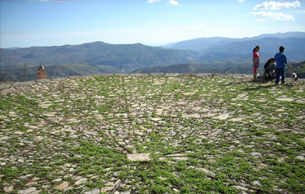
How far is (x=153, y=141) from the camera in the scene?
646 centimetres

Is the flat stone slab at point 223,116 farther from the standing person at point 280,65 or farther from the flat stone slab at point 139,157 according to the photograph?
the standing person at point 280,65

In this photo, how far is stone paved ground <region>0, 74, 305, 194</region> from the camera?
423 centimetres

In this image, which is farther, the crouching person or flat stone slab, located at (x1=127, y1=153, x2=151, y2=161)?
the crouching person

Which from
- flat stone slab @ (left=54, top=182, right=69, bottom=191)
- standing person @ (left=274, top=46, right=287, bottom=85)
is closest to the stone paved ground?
flat stone slab @ (left=54, top=182, right=69, bottom=191)

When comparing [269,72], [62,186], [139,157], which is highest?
[269,72]

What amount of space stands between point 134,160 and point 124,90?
8.14 m

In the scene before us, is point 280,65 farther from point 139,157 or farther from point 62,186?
point 62,186

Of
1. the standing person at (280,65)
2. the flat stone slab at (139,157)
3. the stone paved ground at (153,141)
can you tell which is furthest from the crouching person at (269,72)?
the flat stone slab at (139,157)

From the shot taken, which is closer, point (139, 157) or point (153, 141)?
point (139, 157)

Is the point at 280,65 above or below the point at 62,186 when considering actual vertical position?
above

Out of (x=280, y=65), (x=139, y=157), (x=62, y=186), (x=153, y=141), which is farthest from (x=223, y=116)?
(x=280, y=65)

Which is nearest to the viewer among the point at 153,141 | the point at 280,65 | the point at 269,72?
the point at 153,141

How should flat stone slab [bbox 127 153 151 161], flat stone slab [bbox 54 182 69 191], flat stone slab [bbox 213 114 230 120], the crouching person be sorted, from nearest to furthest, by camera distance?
flat stone slab [bbox 54 182 69 191], flat stone slab [bbox 127 153 151 161], flat stone slab [bbox 213 114 230 120], the crouching person

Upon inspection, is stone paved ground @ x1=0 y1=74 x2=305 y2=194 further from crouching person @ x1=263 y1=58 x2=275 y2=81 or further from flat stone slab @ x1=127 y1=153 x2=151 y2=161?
crouching person @ x1=263 y1=58 x2=275 y2=81
